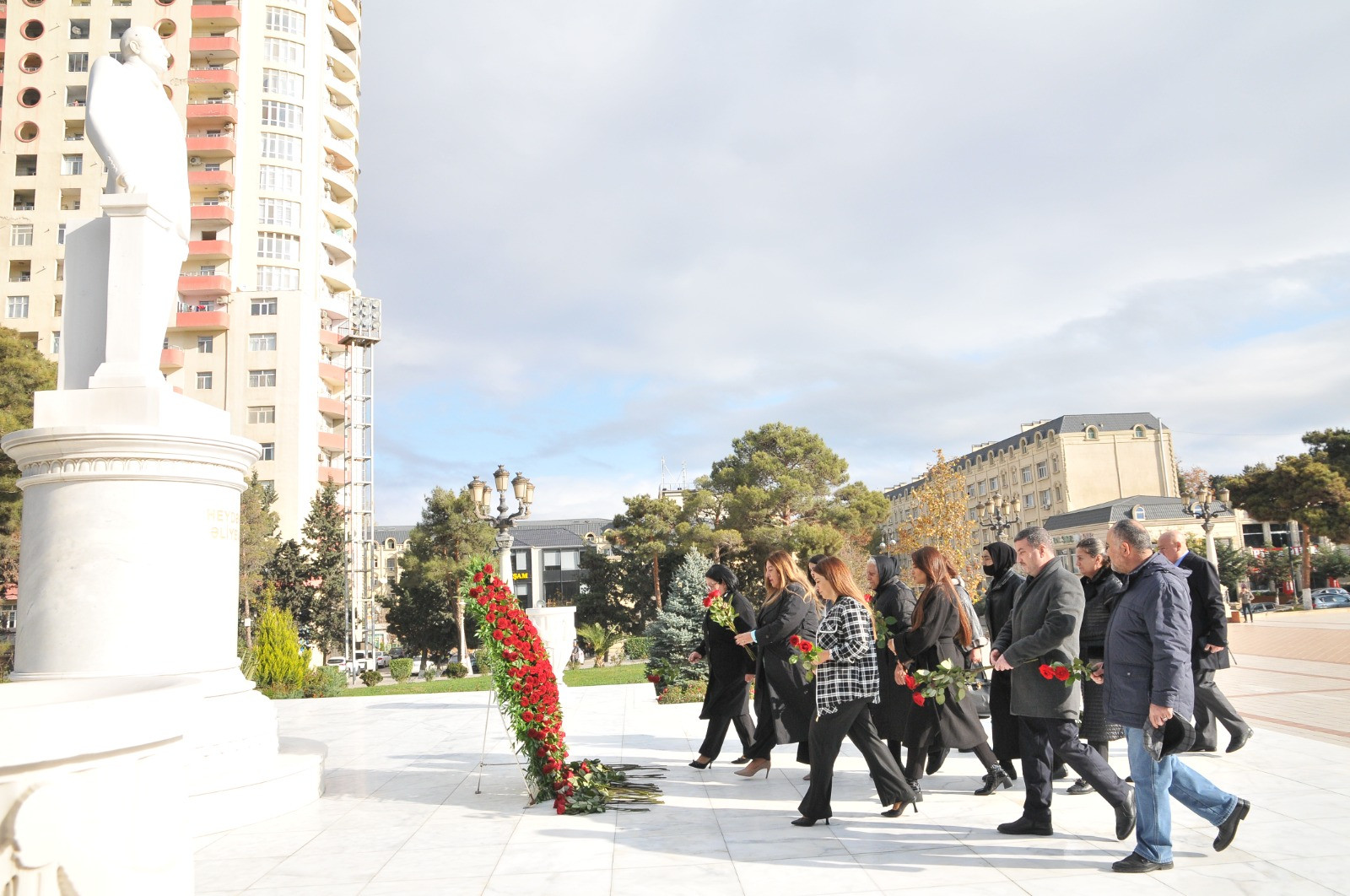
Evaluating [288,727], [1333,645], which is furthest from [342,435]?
[1333,645]

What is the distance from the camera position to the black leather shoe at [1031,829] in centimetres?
561

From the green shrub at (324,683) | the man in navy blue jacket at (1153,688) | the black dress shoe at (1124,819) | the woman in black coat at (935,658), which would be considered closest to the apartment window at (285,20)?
the green shrub at (324,683)

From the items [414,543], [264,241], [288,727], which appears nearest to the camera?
[288,727]

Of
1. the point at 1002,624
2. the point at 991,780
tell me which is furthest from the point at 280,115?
the point at 991,780

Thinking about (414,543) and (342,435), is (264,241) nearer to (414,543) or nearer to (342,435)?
(342,435)

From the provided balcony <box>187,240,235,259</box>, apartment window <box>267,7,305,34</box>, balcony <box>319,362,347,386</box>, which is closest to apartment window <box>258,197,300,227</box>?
balcony <box>187,240,235,259</box>

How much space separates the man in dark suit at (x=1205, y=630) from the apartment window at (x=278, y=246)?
178 ft

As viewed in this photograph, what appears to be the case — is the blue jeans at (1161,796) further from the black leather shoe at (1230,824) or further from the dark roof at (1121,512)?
the dark roof at (1121,512)

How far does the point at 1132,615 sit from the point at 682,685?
10.4 metres

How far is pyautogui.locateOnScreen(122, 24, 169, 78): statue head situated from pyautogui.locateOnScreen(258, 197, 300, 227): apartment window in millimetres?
49302

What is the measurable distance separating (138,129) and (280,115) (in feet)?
172

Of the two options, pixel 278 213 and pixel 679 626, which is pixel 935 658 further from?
pixel 278 213

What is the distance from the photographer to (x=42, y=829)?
7.53 feet

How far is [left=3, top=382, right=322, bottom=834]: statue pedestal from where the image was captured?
6.48 meters
